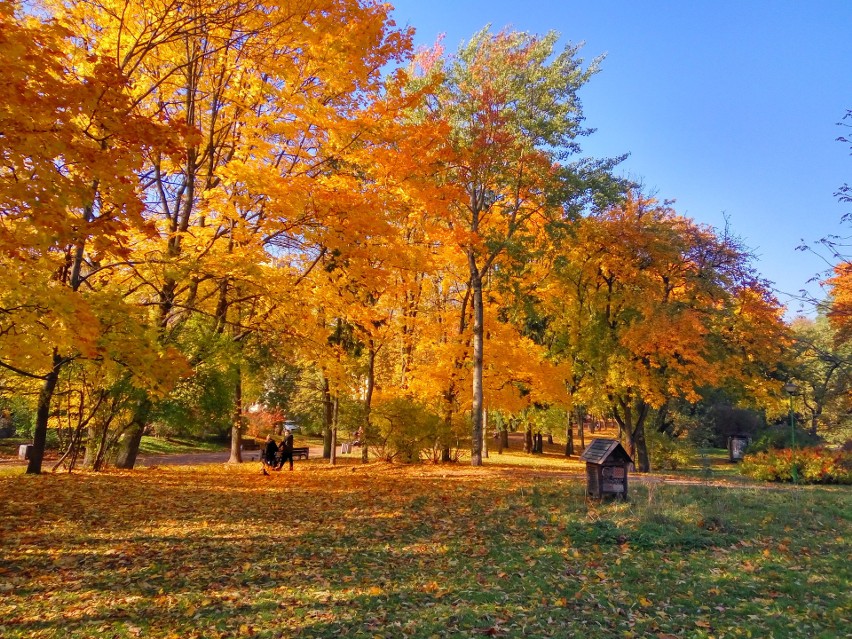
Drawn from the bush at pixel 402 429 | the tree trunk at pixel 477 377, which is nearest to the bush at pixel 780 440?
the tree trunk at pixel 477 377

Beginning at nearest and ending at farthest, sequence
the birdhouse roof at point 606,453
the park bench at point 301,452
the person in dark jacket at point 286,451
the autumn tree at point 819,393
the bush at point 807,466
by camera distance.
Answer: the birdhouse roof at point 606,453
the person in dark jacket at point 286,451
the bush at point 807,466
the park bench at point 301,452
the autumn tree at point 819,393

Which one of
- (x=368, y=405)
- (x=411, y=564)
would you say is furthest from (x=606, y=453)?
(x=368, y=405)

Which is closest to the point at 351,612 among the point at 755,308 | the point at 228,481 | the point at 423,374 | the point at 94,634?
the point at 94,634

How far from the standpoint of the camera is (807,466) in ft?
56.3

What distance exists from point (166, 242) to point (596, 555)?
33.5 ft

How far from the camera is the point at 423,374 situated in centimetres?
1912

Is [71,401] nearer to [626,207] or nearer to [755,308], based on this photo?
[626,207]

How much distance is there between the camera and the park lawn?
4.73 metres

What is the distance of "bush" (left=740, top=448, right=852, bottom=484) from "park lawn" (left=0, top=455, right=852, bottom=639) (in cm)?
740

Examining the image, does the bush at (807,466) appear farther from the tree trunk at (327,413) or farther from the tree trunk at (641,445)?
the tree trunk at (327,413)

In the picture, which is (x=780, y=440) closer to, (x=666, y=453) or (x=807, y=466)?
(x=666, y=453)

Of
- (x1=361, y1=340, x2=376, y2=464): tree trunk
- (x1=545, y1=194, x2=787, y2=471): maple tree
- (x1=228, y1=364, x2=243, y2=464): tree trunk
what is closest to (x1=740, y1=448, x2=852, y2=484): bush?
(x1=545, y1=194, x2=787, y2=471): maple tree

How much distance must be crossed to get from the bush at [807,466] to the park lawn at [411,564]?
291 inches

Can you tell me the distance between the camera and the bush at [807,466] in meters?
16.7
